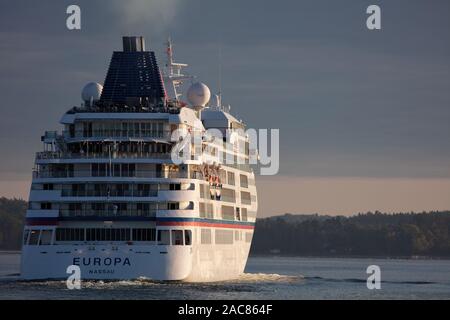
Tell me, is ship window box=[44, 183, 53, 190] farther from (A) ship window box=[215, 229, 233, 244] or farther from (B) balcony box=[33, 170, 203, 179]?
(A) ship window box=[215, 229, 233, 244]

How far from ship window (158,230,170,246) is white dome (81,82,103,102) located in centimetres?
1697

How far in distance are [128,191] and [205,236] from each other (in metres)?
7.51

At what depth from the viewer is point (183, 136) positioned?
94.6 metres

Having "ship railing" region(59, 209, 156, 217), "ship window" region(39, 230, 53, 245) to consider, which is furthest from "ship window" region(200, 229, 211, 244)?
"ship window" region(39, 230, 53, 245)

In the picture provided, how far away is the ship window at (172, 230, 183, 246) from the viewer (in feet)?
295

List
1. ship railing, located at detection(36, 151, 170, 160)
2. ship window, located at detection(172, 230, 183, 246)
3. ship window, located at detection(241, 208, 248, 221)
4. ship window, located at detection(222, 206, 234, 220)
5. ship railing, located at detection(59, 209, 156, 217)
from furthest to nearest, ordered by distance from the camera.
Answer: ship window, located at detection(241, 208, 248, 221) < ship window, located at detection(222, 206, 234, 220) < ship railing, located at detection(36, 151, 170, 160) < ship railing, located at detection(59, 209, 156, 217) < ship window, located at detection(172, 230, 183, 246)

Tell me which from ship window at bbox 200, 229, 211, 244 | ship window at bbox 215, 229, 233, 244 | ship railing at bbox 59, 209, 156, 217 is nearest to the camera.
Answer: ship railing at bbox 59, 209, 156, 217

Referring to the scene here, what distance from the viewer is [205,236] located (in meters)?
95.2

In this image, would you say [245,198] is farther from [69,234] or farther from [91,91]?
[69,234]

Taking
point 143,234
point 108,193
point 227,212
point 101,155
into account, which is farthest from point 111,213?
point 227,212

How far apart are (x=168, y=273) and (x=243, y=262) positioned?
2463cm

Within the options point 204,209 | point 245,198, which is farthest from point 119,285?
point 245,198

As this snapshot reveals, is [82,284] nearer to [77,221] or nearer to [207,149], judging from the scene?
[77,221]

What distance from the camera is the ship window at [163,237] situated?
89375 millimetres
